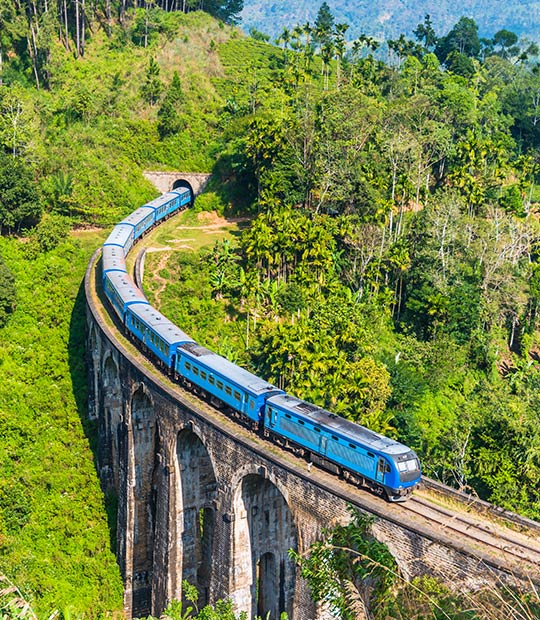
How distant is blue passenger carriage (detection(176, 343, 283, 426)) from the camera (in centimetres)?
3162

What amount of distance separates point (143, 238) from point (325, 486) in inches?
1872

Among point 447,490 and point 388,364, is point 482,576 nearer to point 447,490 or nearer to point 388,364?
point 447,490

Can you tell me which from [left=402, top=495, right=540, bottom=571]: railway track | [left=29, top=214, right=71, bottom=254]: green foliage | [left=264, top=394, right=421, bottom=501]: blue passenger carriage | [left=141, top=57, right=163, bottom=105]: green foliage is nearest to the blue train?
[left=264, top=394, right=421, bottom=501]: blue passenger carriage

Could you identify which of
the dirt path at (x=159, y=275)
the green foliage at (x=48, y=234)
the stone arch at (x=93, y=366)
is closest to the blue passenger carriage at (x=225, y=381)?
the stone arch at (x=93, y=366)

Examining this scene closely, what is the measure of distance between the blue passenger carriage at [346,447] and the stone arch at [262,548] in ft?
8.13

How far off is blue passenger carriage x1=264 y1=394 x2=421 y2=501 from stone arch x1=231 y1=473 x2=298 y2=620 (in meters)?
2.48

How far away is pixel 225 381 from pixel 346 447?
810cm

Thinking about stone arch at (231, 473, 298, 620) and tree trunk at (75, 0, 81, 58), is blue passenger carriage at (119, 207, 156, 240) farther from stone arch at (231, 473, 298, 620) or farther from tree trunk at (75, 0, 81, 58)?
stone arch at (231, 473, 298, 620)

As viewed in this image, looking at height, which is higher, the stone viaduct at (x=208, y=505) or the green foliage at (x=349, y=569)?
the green foliage at (x=349, y=569)

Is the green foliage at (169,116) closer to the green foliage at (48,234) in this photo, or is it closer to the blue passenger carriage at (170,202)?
the blue passenger carriage at (170,202)

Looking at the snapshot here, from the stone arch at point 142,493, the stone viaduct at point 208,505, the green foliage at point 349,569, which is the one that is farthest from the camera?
the stone arch at point 142,493

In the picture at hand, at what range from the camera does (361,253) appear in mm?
62312

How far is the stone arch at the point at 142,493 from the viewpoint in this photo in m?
38.4

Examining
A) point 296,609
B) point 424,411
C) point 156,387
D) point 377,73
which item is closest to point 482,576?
point 296,609
